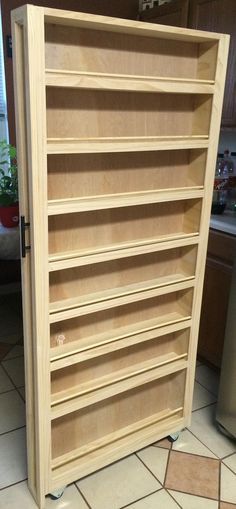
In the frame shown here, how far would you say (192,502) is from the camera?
163 centimetres

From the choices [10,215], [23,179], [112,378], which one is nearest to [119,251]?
[23,179]

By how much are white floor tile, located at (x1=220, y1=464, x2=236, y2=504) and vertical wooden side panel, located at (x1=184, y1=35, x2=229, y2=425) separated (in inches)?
10.2

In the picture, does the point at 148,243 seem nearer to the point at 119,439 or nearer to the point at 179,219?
the point at 179,219

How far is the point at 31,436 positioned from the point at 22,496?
0.28 metres

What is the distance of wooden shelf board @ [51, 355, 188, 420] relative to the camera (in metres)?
1.52

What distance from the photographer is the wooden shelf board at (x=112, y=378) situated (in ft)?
5.04

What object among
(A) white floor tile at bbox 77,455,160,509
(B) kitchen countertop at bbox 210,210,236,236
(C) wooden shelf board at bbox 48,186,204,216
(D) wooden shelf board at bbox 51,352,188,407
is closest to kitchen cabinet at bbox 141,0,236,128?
(B) kitchen countertop at bbox 210,210,236,236

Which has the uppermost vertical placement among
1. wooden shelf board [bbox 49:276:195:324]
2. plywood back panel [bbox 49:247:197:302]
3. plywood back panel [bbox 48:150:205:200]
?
plywood back panel [bbox 48:150:205:200]

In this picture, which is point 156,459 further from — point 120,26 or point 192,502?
point 120,26

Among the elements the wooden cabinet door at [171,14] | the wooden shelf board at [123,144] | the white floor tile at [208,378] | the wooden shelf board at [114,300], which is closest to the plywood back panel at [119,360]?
the wooden shelf board at [114,300]

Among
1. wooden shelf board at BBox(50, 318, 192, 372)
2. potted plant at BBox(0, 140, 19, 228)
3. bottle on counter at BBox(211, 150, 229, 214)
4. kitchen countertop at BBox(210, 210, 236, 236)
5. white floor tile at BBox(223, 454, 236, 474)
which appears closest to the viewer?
wooden shelf board at BBox(50, 318, 192, 372)

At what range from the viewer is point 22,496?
161 cm

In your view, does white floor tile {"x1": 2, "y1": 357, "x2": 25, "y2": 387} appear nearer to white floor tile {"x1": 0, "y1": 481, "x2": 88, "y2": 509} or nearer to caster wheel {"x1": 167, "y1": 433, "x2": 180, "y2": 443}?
white floor tile {"x1": 0, "y1": 481, "x2": 88, "y2": 509}

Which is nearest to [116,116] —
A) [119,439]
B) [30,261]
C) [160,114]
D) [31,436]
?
[160,114]
